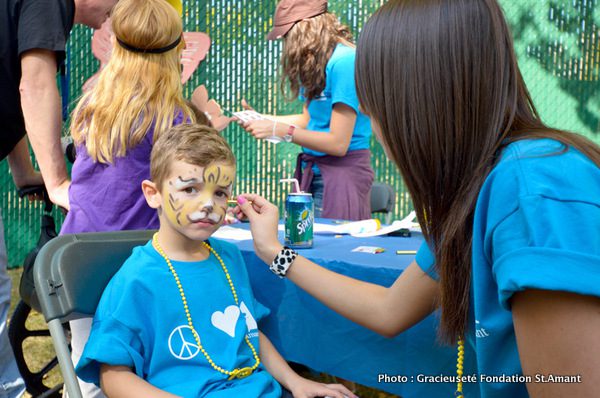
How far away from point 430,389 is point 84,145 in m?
1.35

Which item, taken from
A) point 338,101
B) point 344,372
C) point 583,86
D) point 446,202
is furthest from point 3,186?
point 583,86

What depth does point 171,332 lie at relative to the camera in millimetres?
1639

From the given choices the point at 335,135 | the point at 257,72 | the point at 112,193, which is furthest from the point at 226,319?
the point at 257,72

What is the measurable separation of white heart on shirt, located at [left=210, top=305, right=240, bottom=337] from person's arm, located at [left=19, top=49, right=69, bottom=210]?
815 mm

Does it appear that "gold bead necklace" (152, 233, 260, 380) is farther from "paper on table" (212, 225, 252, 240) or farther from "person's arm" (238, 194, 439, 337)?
"paper on table" (212, 225, 252, 240)

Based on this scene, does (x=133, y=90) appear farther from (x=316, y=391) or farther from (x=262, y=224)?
(x=316, y=391)

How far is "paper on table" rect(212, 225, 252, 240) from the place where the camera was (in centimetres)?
237

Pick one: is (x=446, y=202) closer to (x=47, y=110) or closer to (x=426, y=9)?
(x=426, y=9)

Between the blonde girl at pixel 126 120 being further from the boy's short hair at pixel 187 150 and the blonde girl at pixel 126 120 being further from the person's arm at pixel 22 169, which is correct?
the person's arm at pixel 22 169

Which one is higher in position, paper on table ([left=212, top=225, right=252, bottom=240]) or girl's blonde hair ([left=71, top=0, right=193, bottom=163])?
girl's blonde hair ([left=71, top=0, right=193, bottom=163])

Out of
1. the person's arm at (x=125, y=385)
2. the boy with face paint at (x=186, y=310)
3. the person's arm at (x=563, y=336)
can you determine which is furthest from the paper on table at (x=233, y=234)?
the person's arm at (x=563, y=336)

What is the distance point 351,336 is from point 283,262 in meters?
0.35

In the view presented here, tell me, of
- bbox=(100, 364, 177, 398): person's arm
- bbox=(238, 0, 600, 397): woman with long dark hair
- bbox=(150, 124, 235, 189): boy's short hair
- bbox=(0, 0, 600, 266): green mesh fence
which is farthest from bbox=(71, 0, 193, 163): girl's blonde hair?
bbox=(0, 0, 600, 266): green mesh fence

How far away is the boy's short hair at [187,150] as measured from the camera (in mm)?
1758
